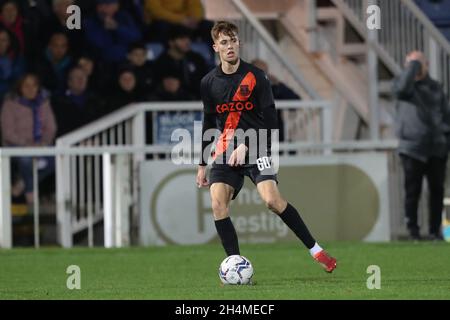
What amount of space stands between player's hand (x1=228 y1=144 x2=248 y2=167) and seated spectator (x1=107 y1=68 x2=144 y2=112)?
8.63 metres

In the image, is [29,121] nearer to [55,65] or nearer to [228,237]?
[55,65]

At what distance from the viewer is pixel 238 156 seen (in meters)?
12.2

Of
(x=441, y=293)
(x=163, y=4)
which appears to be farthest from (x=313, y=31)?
(x=441, y=293)

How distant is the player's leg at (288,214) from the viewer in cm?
1249

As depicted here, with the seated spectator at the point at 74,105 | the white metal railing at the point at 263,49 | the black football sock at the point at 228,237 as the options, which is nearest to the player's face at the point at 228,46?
the black football sock at the point at 228,237

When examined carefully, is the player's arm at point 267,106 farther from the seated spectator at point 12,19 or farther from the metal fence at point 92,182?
the seated spectator at point 12,19

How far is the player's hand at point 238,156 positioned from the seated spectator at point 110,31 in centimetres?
881

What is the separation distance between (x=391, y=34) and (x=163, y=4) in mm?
3816

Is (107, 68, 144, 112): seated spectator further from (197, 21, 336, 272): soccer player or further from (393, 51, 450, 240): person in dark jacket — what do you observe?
(197, 21, 336, 272): soccer player

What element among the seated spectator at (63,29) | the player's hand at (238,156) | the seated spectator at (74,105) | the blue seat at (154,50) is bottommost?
→ the player's hand at (238,156)

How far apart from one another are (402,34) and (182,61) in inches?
151

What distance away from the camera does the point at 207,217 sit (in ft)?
62.7

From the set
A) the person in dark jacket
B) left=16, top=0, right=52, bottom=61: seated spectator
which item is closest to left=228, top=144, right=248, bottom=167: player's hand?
the person in dark jacket

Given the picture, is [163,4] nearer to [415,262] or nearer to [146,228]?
[146,228]
